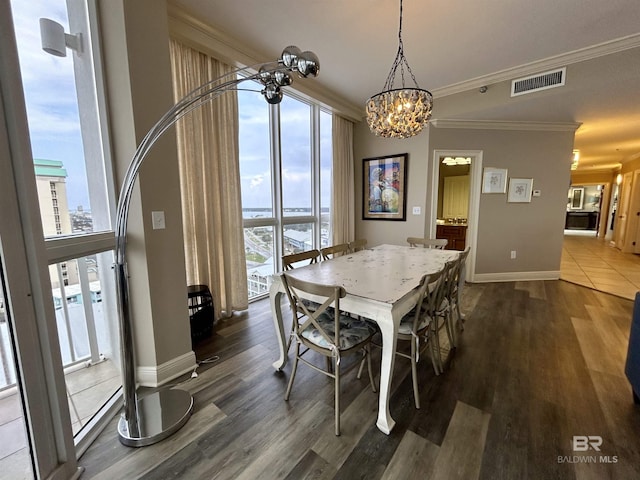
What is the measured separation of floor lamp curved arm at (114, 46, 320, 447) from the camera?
126 centimetres

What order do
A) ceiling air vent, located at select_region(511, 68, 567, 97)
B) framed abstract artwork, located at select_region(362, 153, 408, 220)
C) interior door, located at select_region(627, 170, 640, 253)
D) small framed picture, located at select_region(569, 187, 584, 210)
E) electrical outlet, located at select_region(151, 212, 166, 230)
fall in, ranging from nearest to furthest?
electrical outlet, located at select_region(151, 212, 166, 230) < ceiling air vent, located at select_region(511, 68, 567, 97) < framed abstract artwork, located at select_region(362, 153, 408, 220) < interior door, located at select_region(627, 170, 640, 253) < small framed picture, located at select_region(569, 187, 584, 210)

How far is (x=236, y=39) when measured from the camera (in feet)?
8.30

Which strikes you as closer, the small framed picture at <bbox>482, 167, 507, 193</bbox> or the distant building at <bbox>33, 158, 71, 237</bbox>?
the distant building at <bbox>33, 158, 71, 237</bbox>

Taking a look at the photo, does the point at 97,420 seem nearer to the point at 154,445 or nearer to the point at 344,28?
the point at 154,445

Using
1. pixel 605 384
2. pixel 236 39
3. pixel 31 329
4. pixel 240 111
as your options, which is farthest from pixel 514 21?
pixel 31 329

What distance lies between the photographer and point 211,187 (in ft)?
8.64

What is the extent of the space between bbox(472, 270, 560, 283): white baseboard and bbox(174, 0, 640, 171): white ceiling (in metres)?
2.38

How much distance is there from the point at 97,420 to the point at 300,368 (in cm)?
127

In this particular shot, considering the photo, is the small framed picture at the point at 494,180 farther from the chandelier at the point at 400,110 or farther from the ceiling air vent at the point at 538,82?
the chandelier at the point at 400,110

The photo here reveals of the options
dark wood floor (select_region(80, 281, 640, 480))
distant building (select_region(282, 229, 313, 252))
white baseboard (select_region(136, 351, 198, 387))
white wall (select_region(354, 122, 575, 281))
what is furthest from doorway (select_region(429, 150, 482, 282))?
white baseboard (select_region(136, 351, 198, 387))

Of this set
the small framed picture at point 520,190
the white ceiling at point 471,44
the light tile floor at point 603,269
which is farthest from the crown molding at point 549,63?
the light tile floor at point 603,269

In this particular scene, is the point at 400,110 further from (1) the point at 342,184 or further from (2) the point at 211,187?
(1) the point at 342,184

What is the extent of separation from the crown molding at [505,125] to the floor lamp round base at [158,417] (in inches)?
172

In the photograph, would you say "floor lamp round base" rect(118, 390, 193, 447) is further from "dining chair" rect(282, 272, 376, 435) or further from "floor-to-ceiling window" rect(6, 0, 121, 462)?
"dining chair" rect(282, 272, 376, 435)
